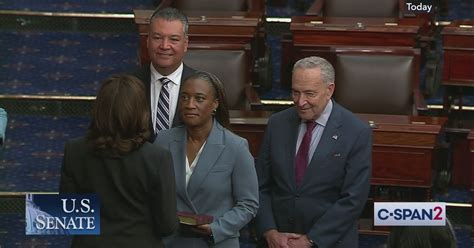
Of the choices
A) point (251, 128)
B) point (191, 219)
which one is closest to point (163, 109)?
point (191, 219)

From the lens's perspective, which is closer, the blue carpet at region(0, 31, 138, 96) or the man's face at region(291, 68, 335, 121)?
the man's face at region(291, 68, 335, 121)

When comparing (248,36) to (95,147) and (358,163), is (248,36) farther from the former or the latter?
(95,147)

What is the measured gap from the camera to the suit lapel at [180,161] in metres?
3.06

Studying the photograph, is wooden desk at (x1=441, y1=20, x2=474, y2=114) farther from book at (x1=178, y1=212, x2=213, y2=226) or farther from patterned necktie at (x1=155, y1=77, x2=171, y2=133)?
book at (x1=178, y1=212, x2=213, y2=226)

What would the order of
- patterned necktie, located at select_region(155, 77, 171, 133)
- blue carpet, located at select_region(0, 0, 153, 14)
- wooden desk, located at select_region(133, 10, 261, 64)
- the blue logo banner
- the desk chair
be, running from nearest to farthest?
the blue logo banner, patterned necktie, located at select_region(155, 77, 171, 133), the desk chair, wooden desk, located at select_region(133, 10, 261, 64), blue carpet, located at select_region(0, 0, 153, 14)

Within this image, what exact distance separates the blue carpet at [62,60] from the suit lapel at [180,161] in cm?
211

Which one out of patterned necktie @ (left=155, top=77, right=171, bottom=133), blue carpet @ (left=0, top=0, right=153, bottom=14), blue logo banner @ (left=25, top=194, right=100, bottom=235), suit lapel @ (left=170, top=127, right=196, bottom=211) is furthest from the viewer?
blue carpet @ (left=0, top=0, right=153, bottom=14)

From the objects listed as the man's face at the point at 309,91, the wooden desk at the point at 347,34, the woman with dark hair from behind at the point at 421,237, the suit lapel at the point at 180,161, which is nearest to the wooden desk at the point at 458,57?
the wooden desk at the point at 347,34

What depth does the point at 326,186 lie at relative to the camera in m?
3.37

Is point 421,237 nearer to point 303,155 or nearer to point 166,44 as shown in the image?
point 303,155

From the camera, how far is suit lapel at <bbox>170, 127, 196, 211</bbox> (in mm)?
3061

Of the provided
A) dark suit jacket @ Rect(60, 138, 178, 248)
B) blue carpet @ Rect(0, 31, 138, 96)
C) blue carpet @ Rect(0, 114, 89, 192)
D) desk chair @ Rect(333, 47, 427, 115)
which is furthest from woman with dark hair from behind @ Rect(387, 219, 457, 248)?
blue carpet @ Rect(0, 31, 138, 96)

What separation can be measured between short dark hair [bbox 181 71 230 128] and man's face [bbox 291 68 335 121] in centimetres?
26

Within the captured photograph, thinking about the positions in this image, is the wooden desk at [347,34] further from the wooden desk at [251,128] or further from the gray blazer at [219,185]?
the gray blazer at [219,185]
